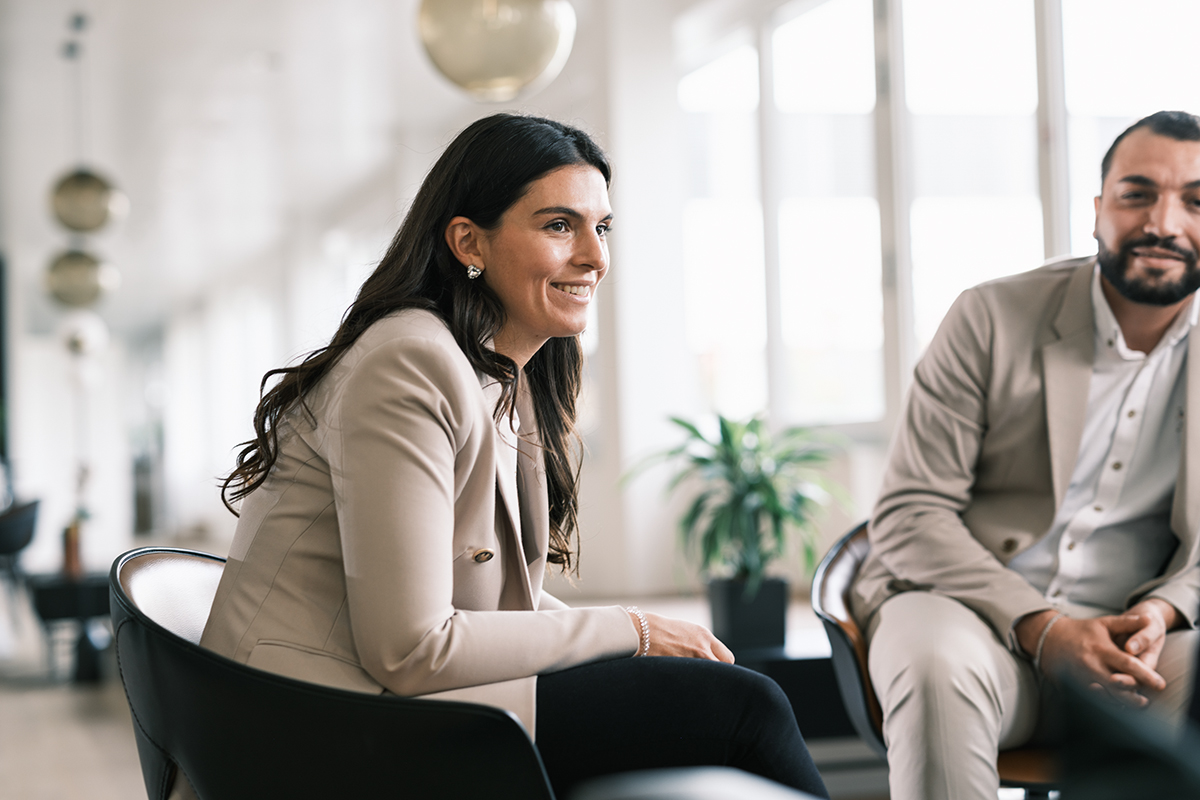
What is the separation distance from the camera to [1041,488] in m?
1.96

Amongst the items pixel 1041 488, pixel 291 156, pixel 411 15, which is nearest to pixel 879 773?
pixel 1041 488

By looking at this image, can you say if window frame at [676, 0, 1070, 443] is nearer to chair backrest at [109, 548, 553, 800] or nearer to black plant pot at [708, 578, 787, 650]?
black plant pot at [708, 578, 787, 650]

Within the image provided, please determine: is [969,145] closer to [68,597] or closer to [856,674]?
[856,674]

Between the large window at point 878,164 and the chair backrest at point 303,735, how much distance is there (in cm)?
281

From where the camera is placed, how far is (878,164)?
4.95 metres

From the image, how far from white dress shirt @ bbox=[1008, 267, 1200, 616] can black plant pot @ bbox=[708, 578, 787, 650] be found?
5.58ft

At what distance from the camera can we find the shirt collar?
1.93 meters

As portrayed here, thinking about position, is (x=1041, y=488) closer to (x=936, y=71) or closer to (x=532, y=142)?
(x=532, y=142)

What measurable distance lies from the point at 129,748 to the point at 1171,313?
11.2 ft

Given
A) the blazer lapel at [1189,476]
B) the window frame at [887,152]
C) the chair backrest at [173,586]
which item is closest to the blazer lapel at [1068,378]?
the blazer lapel at [1189,476]

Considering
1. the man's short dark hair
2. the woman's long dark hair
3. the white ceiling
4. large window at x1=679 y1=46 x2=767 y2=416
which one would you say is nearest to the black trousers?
the woman's long dark hair

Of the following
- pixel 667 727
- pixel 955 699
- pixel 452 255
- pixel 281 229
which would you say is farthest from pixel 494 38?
pixel 281 229

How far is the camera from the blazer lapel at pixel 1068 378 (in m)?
1.90

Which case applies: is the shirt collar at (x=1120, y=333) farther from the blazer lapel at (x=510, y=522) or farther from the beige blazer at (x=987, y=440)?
the blazer lapel at (x=510, y=522)
